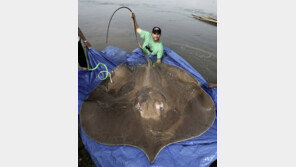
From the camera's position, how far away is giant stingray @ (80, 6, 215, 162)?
2121mm

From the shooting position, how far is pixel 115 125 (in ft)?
7.40

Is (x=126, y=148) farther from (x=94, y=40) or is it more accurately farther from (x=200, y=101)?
(x=94, y=40)

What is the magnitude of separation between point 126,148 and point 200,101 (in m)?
1.69

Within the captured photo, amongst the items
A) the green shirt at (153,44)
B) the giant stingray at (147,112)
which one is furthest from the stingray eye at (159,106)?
the green shirt at (153,44)

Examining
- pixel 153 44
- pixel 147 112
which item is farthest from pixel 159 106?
pixel 153 44

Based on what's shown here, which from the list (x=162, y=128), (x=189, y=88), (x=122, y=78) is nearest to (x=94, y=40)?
(x=122, y=78)

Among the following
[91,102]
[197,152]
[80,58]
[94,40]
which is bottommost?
[197,152]

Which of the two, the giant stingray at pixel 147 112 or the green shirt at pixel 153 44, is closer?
the giant stingray at pixel 147 112

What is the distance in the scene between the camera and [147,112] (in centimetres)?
228

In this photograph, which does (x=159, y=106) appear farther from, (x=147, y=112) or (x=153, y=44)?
(x=153, y=44)

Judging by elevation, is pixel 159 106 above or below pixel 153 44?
below

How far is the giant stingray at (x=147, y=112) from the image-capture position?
2121 mm

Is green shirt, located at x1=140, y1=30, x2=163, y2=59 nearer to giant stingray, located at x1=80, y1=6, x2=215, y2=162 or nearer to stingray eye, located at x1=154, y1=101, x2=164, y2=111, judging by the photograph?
giant stingray, located at x1=80, y1=6, x2=215, y2=162

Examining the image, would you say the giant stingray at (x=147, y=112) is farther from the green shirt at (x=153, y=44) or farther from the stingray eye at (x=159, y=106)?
the green shirt at (x=153, y=44)
